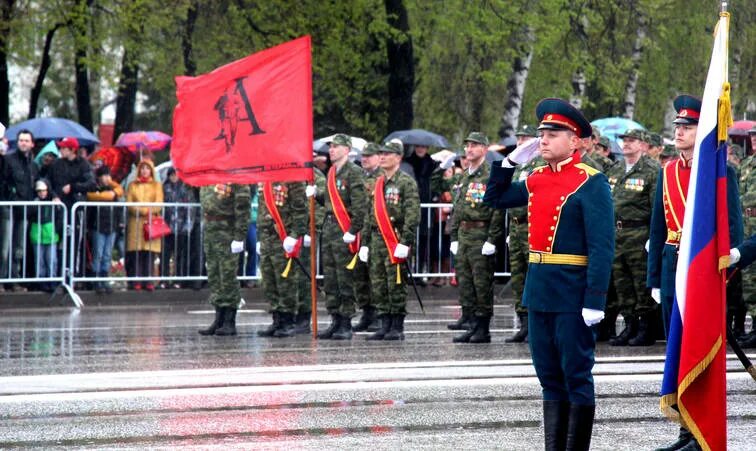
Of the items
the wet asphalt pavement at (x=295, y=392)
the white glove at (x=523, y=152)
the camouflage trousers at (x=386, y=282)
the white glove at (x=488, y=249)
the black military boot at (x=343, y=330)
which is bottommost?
the wet asphalt pavement at (x=295, y=392)

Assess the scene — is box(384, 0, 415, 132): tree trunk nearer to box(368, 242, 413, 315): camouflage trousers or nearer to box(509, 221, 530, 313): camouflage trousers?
box(368, 242, 413, 315): camouflage trousers

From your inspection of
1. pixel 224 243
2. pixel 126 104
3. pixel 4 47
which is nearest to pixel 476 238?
pixel 224 243

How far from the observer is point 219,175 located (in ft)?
48.5

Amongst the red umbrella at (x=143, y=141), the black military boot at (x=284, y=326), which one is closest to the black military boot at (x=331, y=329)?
the black military boot at (x=284, y=326)

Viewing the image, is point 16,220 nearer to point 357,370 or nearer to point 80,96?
point 357,370

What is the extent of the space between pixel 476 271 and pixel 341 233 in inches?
60.4

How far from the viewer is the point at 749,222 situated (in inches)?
566

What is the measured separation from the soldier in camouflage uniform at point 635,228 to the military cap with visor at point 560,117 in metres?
6.34

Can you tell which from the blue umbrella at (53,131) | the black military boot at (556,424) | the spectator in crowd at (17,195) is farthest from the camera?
the blue umbrella at (53,131)

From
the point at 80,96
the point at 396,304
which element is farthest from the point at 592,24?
the point at 396,304

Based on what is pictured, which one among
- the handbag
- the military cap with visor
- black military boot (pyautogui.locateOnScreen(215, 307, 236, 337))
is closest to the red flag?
black military boot (pyautogui.locateOnScreen(215, 307, 236, 337))

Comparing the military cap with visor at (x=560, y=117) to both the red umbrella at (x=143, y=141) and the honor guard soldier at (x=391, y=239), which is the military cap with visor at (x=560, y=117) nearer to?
the honor guard soldier at (x=391, y=239)

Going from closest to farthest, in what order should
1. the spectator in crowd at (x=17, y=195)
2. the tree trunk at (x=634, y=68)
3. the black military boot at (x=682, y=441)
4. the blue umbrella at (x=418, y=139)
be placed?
the black military boot at (x=682, y=441), the spectator in crowd at (x=17, y=195), the blue umbrella at (x=418, y=139), the tree trunk at (x=634, y=68)

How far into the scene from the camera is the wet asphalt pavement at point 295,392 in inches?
336
